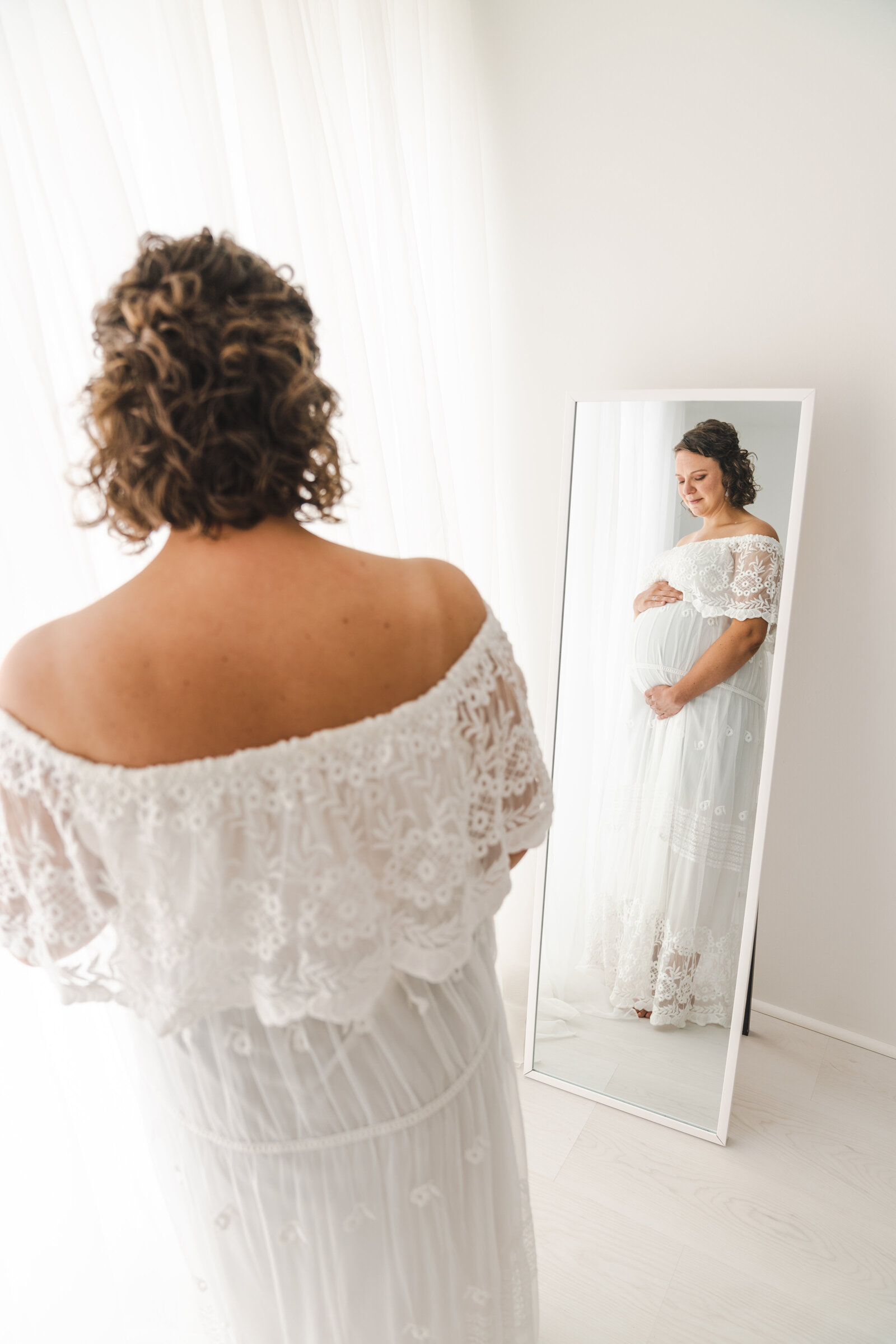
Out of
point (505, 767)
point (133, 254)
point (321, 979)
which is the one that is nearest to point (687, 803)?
point (505, 767)

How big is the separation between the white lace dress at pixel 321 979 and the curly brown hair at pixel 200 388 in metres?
0.24

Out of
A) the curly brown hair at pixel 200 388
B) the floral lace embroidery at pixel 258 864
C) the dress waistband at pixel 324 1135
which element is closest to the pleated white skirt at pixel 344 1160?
the dress waistband at pixel 324 1135

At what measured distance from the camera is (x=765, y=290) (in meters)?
1.66

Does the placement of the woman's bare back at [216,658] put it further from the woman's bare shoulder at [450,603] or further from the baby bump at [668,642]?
the baby bump at [668,642]

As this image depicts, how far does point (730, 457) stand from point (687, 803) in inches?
28.1

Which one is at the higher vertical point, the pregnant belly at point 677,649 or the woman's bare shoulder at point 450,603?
the woman's bare shoulder at point 450,603

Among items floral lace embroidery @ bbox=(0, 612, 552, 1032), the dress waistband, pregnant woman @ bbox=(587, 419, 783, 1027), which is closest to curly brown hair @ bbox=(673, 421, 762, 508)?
pregnant woman @ bbox=(587, 419, 783, 1027)

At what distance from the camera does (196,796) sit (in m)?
0.70

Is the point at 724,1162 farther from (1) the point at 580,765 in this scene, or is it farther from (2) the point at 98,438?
(2) the point at 98,438

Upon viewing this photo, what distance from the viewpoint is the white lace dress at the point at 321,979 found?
0.72 metres

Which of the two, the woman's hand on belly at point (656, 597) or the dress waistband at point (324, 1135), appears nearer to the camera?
the dress waistband at point (324, 1135)

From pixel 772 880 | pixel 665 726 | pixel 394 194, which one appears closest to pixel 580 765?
pixel 665 726

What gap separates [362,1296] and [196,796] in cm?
69

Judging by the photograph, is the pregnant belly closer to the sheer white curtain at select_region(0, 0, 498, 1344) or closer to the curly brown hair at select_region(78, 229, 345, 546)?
the sheer white curtain at select_region(0, 0, 498, 1344)
